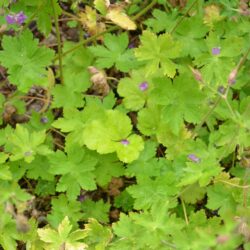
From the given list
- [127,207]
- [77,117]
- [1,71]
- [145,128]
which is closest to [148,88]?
[145,128]

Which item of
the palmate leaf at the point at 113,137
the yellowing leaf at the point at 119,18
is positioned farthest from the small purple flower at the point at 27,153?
the yellowing leaf at the point at 119,18

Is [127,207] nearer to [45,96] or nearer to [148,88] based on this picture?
[148,88]

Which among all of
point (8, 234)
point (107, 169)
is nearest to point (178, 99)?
point (107, 169)

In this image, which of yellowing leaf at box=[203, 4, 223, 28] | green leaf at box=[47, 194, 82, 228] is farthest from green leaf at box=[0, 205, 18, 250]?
yellowing leaf at box=[203, 4, 223, 28]

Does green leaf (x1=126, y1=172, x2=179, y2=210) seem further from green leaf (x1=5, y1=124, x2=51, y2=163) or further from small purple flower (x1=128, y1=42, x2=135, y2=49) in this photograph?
small purple flower (x1=128, y1=42, x2=135, y2=49)

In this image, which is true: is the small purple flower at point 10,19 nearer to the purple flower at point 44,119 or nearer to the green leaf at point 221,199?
the purple flower at point 44,119

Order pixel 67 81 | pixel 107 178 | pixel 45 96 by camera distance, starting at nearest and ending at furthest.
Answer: pixel 107 178 < pixel 67 81 < pixel 45 96

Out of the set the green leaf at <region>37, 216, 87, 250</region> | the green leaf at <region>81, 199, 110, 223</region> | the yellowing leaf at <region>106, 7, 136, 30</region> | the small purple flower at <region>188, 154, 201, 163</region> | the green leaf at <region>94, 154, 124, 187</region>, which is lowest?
the green leaf at <region>81, 199, 110, 223</region>
